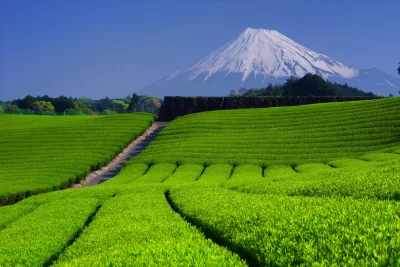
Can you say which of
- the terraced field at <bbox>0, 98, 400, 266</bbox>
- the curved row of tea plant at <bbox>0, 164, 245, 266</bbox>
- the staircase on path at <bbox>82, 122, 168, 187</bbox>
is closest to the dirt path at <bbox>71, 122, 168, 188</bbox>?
the staircase on path at <bbox>82, 122, 168, 187</bbox>

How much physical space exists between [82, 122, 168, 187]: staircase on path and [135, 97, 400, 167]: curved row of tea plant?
254cm

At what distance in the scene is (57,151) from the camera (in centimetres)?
4097

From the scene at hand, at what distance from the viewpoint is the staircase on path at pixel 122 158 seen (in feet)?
116

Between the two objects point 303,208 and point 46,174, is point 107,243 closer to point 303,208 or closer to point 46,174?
point 303,208

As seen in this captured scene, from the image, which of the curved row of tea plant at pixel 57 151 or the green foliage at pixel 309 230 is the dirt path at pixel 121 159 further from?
the green foliage at pixel 309 230

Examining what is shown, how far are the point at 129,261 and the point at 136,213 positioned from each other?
6749mm

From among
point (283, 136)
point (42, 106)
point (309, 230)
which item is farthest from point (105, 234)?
point (42, 106)

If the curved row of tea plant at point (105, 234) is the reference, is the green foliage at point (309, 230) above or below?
above

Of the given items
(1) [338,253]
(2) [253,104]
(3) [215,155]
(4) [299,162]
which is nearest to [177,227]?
(1) [338,253]

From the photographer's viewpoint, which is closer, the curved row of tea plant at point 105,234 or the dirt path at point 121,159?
the curved row of tea plant at point 105,234

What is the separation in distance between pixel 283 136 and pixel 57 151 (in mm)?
21596

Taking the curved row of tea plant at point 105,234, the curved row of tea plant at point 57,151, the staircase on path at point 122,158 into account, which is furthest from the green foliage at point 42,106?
the curved row of tea plant at point 105,234

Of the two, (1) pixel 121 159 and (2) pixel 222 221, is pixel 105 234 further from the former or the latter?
(1) pixel 121 159

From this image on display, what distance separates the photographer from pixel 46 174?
31781mm
